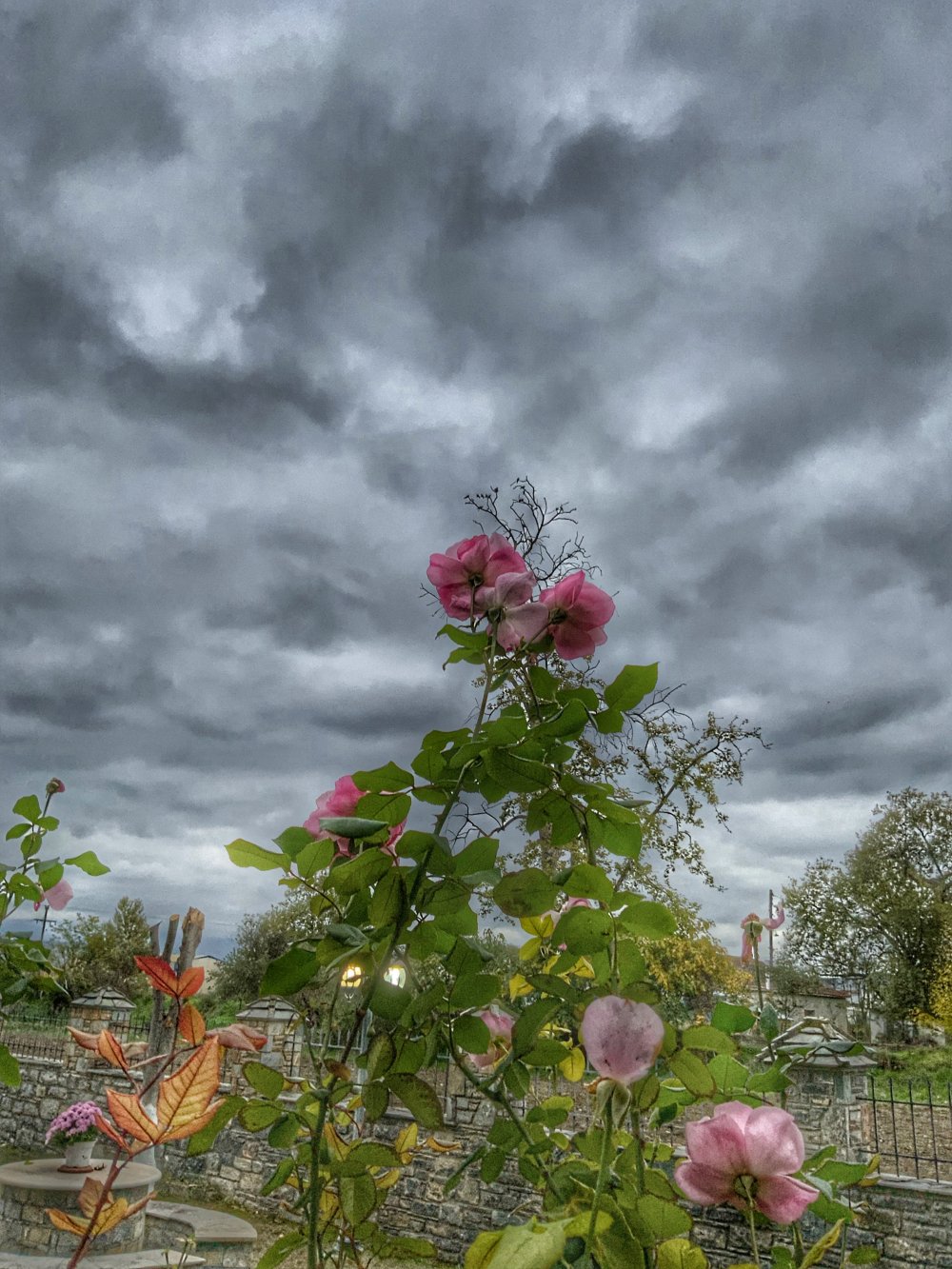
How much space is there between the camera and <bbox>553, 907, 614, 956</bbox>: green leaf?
2.37ft

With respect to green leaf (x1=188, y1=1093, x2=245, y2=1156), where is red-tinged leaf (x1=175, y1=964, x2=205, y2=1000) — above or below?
above

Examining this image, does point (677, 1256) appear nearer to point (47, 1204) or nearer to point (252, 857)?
point (252, 857)

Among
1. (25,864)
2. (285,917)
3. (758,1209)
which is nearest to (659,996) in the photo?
(758,1209)

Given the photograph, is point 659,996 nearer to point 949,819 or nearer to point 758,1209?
point 758,1209

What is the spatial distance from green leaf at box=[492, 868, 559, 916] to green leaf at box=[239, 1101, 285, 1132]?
31 centimetres

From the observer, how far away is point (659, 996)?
0.74 m

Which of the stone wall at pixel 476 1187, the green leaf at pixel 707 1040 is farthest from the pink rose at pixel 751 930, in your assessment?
the stone wall at pixel 476 1187

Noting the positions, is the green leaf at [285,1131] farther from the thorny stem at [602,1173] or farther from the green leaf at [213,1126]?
the thorny stem at [602,1173]

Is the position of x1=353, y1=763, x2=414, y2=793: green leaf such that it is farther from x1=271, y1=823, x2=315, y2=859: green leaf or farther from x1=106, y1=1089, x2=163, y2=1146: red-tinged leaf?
x1=106, y1=1089, x2=163, y2=1146: red-tinged leaf

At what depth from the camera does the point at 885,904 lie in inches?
978

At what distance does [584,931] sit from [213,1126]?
39 centimetres

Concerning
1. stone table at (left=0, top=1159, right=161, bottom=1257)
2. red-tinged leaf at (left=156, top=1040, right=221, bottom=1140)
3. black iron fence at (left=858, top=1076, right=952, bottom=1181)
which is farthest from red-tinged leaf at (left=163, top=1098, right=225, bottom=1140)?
black iron fence at (left=858, top=1076, right=952, bottom=1181)

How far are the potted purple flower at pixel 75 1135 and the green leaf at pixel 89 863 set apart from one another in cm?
453

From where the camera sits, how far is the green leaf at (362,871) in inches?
28.5
